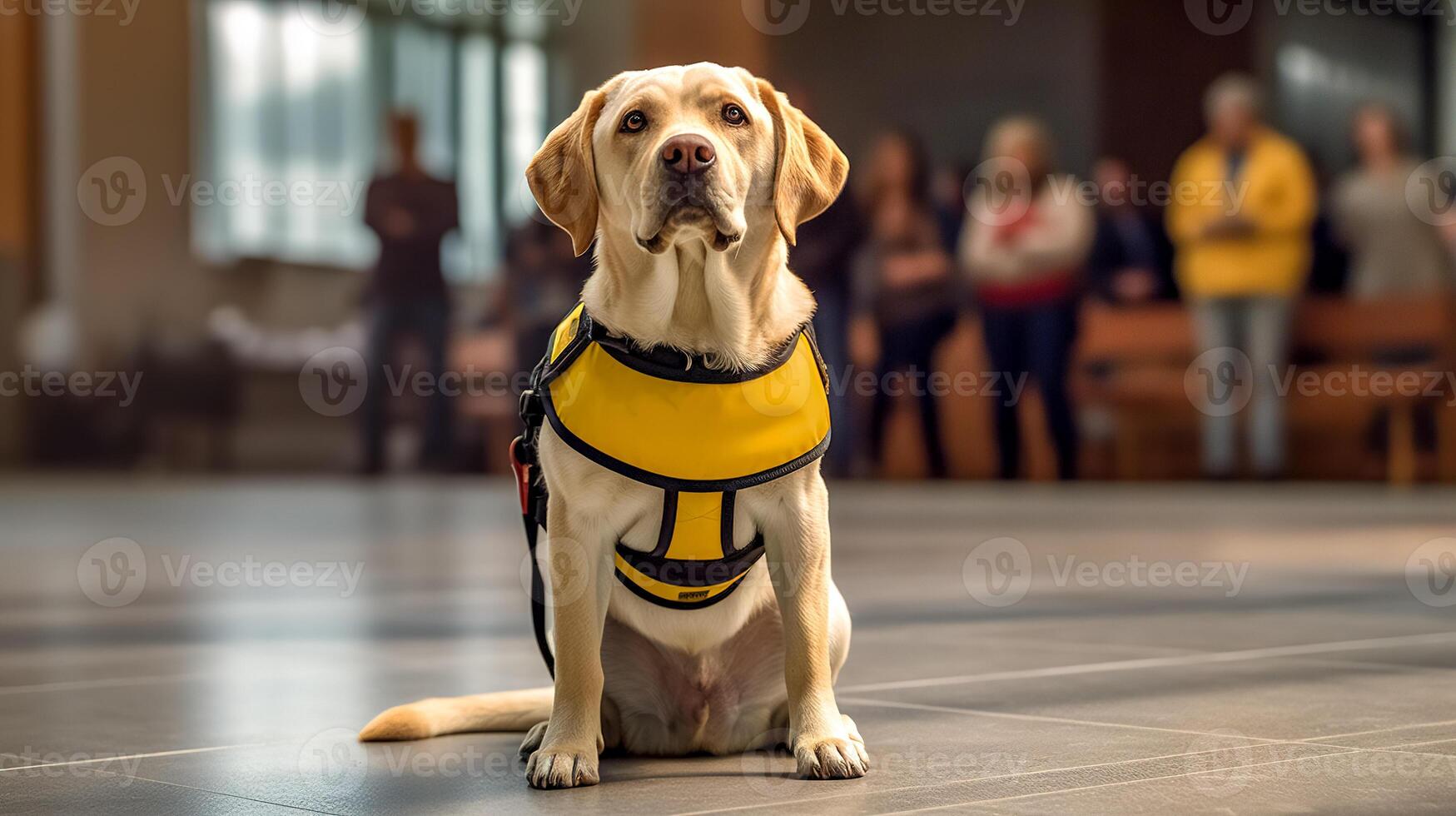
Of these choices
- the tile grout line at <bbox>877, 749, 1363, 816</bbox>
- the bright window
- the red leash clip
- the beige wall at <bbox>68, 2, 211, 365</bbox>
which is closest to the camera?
the tile grout line at <bbox>877, 749, 1363, 816</bbox>

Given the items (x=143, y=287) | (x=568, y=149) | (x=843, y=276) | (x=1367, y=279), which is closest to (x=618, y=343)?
(x=568, y=149)

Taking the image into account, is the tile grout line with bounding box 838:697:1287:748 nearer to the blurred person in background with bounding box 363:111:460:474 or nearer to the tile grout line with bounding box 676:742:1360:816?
the tile grout line with bounding box 676:742:1360:816

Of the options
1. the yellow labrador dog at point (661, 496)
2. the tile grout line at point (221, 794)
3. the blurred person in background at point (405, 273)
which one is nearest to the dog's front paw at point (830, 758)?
the yellow labrador dog at point (661, 496)

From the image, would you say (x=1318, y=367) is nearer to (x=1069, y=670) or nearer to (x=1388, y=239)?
(x=1388, y=239)

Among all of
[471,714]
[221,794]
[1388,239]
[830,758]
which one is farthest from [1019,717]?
[1388,239]

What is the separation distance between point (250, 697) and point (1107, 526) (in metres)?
6.08

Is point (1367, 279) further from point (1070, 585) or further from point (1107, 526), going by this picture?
point (1070, 585)

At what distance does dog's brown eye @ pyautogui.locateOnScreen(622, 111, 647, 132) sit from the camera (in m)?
2.72

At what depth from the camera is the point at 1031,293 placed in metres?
13.1

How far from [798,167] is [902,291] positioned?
11.5m

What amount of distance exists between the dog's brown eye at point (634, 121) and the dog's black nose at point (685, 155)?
13 cm

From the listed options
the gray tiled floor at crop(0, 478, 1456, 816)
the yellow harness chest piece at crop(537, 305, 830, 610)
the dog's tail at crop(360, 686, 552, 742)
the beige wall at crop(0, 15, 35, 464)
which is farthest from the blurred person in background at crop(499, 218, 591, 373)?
the yellow harness chest piece at crop(537, 305, 830, 610)

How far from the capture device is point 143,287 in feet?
60.8

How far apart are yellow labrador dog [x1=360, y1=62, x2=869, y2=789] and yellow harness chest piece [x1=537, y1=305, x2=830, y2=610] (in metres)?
0.03
